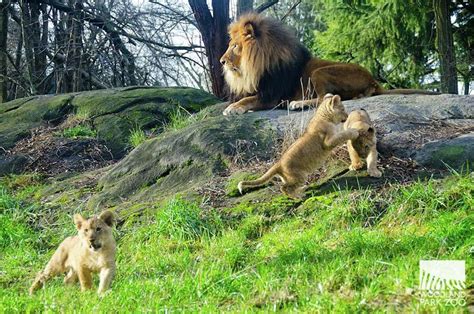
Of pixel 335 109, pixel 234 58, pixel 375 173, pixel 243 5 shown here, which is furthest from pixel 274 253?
pixel 243 5

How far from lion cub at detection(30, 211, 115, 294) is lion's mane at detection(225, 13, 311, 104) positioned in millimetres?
4041

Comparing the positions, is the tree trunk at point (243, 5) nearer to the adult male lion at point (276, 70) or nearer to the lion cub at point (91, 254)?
the adult male lion at point (276, 70)

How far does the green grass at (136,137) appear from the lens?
1004cm

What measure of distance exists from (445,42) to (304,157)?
290 inches

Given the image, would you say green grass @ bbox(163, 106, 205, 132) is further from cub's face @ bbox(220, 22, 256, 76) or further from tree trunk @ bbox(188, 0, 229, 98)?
tree trunk @ bbox(188, 0, 229, 98)

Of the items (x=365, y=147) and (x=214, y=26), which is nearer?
(x=365, y=147)

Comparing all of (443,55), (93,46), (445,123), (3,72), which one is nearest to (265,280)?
(445,123)

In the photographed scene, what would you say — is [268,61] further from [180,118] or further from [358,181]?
[358,181]

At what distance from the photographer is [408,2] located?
40.8 ft

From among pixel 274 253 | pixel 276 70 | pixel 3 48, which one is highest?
pixel 3 48

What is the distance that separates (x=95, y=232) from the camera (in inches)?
193

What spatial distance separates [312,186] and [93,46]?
31.2 ft

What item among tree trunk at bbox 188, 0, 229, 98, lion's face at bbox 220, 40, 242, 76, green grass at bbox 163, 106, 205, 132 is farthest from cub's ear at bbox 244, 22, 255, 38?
tree trunk at bbox 188, 0, 229, 98

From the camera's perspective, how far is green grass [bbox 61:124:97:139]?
34.6ft
